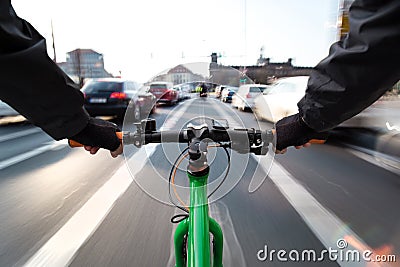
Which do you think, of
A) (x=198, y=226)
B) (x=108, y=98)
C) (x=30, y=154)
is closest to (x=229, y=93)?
(x=198, y=226)

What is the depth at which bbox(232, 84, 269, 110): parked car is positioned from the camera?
134 cm

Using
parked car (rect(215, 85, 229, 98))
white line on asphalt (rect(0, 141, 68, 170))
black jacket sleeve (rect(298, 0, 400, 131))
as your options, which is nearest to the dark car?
white line on asphalt (rect(0, 141, 68, 170))

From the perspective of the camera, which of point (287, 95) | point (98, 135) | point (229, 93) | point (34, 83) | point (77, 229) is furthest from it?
point (287, 95)

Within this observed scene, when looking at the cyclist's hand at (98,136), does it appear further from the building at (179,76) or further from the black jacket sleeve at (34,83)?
the building at (179,76)

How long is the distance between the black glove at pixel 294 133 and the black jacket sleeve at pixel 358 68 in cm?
5

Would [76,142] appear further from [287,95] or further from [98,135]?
[287,95]

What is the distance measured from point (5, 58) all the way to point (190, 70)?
2.35 feet

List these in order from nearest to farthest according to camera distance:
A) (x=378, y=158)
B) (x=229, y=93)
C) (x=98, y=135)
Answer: (x=98, y=135), (x=229, y=93), (x=378, y=158)

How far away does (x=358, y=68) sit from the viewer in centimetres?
97

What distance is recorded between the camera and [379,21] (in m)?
0.90

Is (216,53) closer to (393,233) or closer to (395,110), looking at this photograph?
(393,233)

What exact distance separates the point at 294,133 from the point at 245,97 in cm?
27

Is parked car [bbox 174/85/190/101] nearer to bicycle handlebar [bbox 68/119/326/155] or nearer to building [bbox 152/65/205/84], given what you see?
building [bbox 152/65/205/84]

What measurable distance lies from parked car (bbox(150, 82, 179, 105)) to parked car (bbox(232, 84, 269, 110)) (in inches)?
11.3
